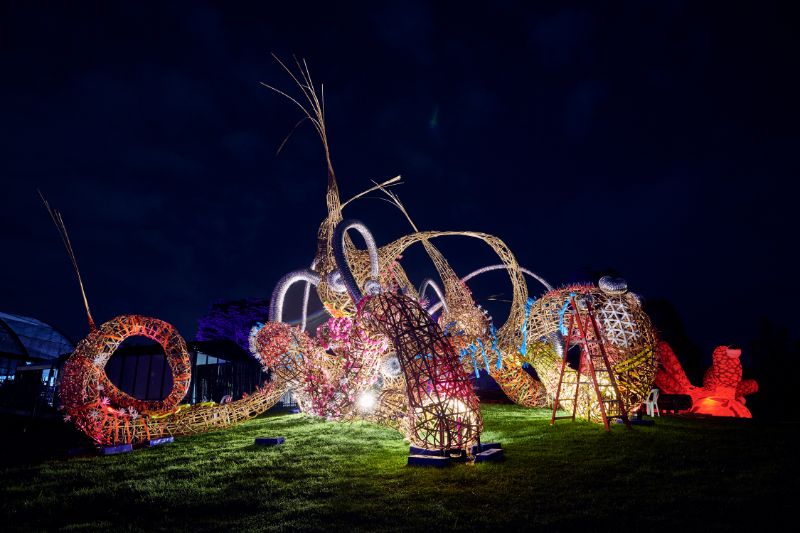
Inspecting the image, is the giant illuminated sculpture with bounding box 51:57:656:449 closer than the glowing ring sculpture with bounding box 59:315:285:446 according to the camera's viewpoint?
Yes

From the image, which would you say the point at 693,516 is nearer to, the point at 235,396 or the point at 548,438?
the point at 548,438

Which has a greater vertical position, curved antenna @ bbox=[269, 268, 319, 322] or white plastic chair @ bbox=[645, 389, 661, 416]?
curved antenna @ bbox=[269, 268, 319, 322]

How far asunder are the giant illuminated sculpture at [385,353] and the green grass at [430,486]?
77 centimetres

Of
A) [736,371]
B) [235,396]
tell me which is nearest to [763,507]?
[736,371]

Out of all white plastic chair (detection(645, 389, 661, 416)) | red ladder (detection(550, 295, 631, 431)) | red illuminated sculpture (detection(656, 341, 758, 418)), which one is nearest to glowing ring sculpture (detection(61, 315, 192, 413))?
red ladder (detection(550, 295, 631, 431))

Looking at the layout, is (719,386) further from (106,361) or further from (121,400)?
(106,361)

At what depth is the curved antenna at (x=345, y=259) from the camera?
30.2 feet

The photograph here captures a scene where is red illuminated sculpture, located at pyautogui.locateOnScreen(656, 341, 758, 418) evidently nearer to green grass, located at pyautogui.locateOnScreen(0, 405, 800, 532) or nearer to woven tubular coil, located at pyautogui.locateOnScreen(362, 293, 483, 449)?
green grass, located at pyautogui.locateOnScreen(0, 405, 800, 532)

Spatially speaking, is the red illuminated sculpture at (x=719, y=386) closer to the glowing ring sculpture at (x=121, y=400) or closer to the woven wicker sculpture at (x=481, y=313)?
the woven wicker sculpture at (x=481, y=313)

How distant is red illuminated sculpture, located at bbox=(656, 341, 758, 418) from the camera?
11.2 meters

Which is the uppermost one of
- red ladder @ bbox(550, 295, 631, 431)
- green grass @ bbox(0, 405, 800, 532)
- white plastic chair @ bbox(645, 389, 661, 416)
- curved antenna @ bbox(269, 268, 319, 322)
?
curved antenna @ bbox(269, 268, 319, 322)

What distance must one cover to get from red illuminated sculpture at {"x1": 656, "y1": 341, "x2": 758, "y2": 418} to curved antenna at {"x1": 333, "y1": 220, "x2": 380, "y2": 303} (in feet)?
24.4

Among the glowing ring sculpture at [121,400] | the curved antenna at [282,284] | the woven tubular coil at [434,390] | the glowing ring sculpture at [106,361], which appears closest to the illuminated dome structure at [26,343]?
the glowing ring sculpture at [121,400]

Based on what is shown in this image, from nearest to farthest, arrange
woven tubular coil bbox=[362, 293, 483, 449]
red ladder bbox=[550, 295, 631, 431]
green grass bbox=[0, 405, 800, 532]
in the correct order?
green grass bbox=[0, 405, 800, 532] < woven tubular coil bbox=[362, 293, 483, 449] < red ladder bbox=[550, 295, 631, 431]
